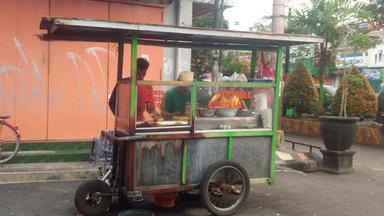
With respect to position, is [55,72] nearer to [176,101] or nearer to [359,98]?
[176,101]

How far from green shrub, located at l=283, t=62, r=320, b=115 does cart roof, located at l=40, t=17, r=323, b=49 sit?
8.69m

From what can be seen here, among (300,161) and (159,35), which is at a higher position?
(159,35)

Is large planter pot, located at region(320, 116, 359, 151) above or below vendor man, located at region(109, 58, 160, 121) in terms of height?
below

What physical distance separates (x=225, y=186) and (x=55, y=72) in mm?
5014

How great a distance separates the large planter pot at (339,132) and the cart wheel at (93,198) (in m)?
4.85

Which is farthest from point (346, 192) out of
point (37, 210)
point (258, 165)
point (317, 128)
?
point (317, 128)

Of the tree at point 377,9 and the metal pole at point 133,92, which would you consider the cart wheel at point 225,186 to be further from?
the tree at point 377,9

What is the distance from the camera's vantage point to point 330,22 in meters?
14.5

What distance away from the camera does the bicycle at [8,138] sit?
24.6 feet

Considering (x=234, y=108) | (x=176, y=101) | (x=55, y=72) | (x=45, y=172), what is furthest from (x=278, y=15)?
(x=45, y=172)

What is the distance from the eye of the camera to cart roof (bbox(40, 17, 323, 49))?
5.00 meters

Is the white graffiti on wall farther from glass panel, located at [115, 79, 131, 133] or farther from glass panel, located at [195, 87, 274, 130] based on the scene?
glass panel, located at [195, 87, 274, 130]

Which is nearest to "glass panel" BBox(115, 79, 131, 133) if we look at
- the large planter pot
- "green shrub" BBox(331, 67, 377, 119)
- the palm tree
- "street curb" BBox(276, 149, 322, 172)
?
"street curb" BBox(276, 149, 322, 172)

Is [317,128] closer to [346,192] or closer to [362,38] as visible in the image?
[362,38]
